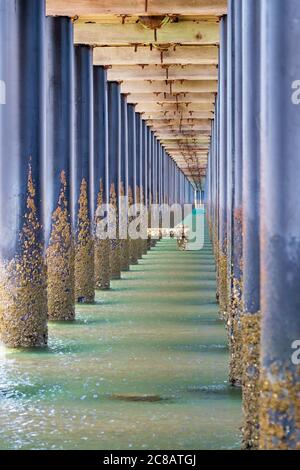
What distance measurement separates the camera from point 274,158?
4695 mm

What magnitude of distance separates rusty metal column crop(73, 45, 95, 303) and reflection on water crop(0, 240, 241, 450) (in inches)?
34.5

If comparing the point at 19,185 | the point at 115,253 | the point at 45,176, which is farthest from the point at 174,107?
the point at 19,185

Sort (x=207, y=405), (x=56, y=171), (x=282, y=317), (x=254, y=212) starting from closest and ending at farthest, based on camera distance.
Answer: (x=282, y=317) → (x=254, y=212) → (x=207, y=405) → (x=56, y=171)

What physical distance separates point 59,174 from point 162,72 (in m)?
7.81

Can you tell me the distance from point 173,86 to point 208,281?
5.33 meters

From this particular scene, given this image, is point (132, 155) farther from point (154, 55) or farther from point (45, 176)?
point (45, 176)

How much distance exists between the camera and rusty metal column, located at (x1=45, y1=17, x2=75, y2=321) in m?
12.2

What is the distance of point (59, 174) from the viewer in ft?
40.7

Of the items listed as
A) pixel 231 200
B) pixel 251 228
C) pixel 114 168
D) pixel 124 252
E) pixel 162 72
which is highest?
pixel 162 72

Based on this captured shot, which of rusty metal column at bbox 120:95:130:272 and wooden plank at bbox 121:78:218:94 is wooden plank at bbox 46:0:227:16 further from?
wooden plank at bbox 121:78:218:94

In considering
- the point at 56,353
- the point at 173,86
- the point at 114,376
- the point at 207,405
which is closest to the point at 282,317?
the point at 207,405

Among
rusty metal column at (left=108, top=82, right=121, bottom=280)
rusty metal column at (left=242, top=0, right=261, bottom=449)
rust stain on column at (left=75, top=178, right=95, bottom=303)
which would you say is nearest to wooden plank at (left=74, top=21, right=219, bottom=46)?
rust stain on column at (left=75, top=178, right=95, bottom=303)
